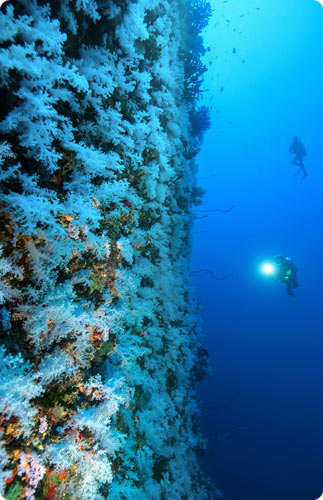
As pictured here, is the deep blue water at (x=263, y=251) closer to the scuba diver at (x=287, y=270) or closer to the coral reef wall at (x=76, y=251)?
the scuba diver at (x=287, y=270)

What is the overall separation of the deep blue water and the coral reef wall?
1598 centimetres

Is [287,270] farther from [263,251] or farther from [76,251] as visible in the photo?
[263,251]

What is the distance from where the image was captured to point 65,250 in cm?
180

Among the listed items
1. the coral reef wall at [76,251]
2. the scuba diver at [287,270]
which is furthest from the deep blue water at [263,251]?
the coral reef wall at [76,251]

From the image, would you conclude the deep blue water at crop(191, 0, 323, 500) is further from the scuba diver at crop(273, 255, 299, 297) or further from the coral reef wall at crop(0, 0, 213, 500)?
the coral reef wall at crop(0, 0, 213, 500)

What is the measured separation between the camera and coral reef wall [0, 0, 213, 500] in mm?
1455

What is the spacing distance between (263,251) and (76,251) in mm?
96054

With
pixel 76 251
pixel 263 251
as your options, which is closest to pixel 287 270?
pixel 76 251

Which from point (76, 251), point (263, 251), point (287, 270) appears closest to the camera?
point (76, 251)

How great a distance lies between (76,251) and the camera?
2.08m

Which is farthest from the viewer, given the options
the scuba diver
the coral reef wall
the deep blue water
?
the deep blue water

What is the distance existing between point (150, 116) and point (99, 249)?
2204mm

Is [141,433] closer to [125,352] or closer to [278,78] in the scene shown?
[125,352]

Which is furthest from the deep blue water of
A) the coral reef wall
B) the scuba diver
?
the coral reef wall
